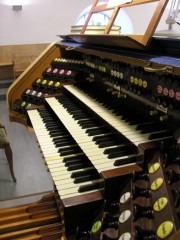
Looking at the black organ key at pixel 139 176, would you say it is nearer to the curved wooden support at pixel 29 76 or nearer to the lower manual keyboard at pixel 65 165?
the lower manual keyboard at pixel 65 165

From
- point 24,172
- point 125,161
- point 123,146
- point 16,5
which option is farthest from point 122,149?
point 16,5

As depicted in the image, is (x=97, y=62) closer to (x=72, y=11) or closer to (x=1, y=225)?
(x=1, y=225)

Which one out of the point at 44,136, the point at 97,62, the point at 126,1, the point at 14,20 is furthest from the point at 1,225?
the point at 14,20

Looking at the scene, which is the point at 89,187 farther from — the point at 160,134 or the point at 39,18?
the point at 39,18

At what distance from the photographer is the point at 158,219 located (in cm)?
88

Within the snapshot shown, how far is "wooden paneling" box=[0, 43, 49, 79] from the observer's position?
20.9 feet

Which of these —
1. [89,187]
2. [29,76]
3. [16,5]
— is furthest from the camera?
[16,5]

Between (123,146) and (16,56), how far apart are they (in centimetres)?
558

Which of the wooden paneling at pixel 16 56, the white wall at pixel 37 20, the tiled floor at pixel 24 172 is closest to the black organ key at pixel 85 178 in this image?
the tiled floor at pixel 24 172

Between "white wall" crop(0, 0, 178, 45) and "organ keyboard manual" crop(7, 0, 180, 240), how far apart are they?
4.72 metres

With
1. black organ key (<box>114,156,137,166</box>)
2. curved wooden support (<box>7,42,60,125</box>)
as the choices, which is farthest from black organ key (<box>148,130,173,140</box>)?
curved wooden support (<box>7,42,60,125</box>)

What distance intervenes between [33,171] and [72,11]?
4800mm

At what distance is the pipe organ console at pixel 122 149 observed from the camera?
96cm

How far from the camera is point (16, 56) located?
21.1ft
